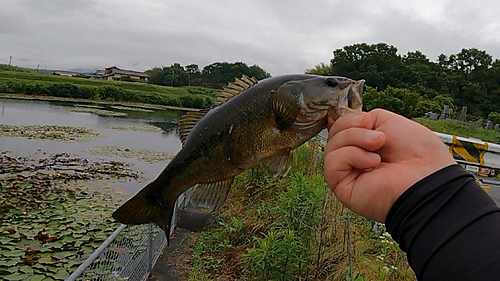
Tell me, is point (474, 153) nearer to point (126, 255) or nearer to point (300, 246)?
point (300, 246)

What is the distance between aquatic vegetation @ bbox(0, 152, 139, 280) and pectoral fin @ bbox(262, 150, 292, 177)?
17.2 ft

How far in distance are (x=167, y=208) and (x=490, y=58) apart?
50858 millimetres

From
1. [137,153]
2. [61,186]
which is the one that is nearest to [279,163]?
[61,186]

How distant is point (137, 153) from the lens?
15680mm

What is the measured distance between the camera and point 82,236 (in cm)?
698

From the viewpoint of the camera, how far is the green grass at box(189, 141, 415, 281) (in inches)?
160

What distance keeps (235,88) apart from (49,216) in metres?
7.46

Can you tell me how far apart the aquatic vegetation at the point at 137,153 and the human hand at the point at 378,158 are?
1377 centimetres

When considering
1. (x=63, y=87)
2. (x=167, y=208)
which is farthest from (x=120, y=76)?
(x=167, y=208)

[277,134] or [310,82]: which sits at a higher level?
[310,82]

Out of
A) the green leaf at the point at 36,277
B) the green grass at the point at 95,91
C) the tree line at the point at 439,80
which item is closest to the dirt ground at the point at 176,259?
the green leaf at the point at 36,277

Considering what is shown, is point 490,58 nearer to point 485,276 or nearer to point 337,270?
point 337,270

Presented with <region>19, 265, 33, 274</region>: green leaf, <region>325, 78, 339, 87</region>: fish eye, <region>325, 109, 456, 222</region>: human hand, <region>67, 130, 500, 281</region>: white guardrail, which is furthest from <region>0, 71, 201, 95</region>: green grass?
<region>325, 109, 456, 222</region>: human hand

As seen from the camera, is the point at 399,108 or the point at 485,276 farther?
the point at 399,108
